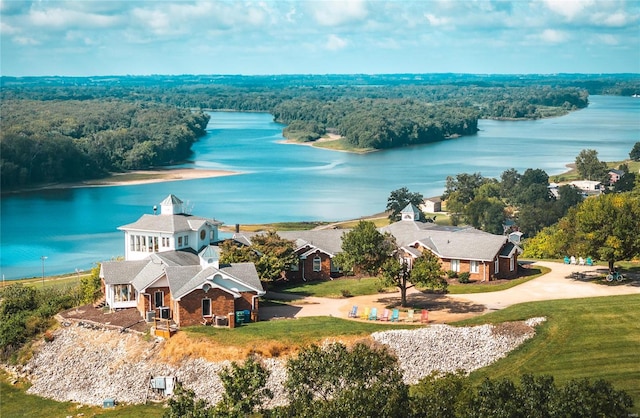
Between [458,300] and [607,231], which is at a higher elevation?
[607,231]

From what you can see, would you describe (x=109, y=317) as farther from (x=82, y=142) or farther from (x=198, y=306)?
(x=82, y=142)

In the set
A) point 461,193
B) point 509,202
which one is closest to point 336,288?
point 461,193

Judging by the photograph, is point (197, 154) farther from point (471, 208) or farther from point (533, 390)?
point (533, 390)

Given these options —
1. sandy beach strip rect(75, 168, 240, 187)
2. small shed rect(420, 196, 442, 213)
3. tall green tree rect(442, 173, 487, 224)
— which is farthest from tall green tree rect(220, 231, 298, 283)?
sandy beach strip rect(75, 168, 240, 187)

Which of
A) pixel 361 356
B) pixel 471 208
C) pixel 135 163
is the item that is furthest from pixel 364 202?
pixel 361 356

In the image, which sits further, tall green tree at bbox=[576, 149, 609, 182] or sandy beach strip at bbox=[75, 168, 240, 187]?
sandy beach strip at bbox=[75, 168, 240, 187]

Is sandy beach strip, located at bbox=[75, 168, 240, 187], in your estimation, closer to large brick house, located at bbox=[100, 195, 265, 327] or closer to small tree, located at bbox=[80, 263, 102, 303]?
large brick house, located at bbox=[100, 195, 265, 327]
